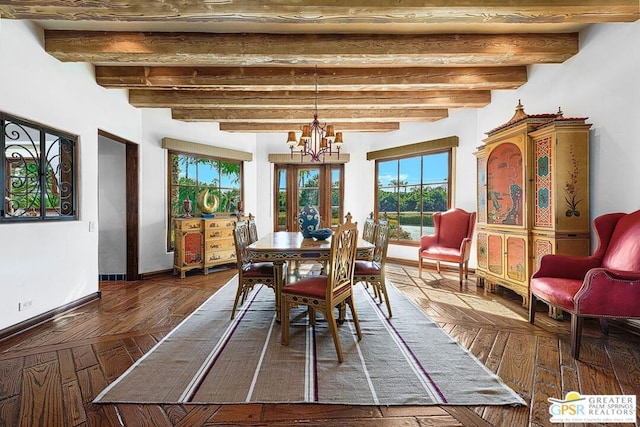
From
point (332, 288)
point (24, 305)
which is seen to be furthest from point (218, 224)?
point (332, 288)

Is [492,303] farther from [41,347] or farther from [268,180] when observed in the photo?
[268,180]

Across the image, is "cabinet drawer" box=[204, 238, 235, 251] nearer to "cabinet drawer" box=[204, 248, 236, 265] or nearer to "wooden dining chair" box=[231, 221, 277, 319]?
"cabinet drawer" box=[204, 248, 236, 265]

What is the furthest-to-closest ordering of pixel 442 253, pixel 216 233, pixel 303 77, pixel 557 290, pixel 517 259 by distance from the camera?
pixel 216 233, pixel 442 253, pixel 303 77, pixel 517 259, pixel 557 290

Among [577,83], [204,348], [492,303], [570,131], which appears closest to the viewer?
[204,348]

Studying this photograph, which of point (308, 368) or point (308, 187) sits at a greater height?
point (308, 187)

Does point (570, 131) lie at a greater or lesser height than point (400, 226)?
greater

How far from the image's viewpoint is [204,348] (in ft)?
7.43

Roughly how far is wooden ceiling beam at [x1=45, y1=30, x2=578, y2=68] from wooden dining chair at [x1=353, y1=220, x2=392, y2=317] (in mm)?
1737

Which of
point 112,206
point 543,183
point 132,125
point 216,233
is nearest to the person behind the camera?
point 543,183

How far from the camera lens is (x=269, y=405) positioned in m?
1.63

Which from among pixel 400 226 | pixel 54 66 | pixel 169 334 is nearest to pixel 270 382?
pixel 169 334

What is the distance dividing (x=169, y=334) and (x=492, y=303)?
3230 mm

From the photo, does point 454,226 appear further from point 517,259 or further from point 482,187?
point 517,259

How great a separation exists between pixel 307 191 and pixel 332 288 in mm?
4467
